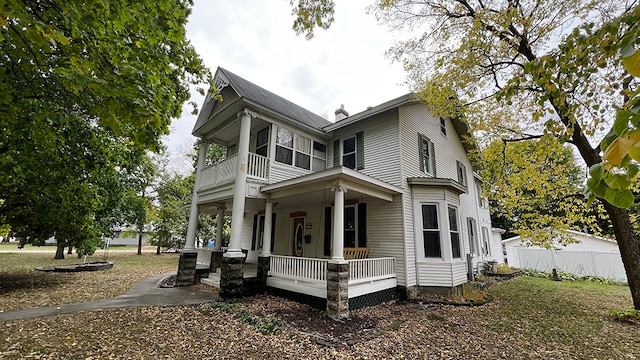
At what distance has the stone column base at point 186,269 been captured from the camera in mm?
9680

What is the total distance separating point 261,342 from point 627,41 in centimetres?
578

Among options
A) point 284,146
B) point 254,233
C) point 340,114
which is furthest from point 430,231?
point 254,233

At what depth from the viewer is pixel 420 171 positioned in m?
10.3

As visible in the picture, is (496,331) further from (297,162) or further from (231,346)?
(297,162)

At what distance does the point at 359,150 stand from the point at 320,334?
6874 mm

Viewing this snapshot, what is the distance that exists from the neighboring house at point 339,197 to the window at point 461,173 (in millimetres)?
1868

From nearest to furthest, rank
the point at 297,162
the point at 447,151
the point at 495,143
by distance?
the point at 495,143 < the point at 297,162 < the point at 447,151

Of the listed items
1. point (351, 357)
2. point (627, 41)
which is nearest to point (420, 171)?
point (351, 357)

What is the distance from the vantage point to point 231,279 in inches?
304

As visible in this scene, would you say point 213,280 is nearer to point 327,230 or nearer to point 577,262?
point 327,230

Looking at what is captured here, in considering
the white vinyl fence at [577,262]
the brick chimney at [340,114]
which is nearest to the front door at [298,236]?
the brick chimney at [340,114]

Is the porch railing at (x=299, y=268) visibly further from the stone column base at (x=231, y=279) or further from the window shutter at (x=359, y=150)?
the window shutter at (x=359, y=150)

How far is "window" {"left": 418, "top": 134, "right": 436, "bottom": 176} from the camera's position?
34.7 feet

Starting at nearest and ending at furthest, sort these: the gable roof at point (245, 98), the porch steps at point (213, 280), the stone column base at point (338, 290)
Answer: the stone column base at point (338, 290) → the gable roof at point (245, 98) → the porch steps at point (213, 280)
